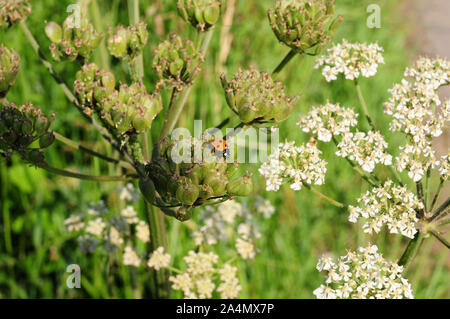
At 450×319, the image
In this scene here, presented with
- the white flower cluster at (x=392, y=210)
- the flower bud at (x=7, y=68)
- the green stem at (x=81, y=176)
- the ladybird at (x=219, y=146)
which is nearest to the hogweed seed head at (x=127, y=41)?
the flower bud at (x=7, y=68)

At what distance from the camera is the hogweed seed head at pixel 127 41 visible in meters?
2.27

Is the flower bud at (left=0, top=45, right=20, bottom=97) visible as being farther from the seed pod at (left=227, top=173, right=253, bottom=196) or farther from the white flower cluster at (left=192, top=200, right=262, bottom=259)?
the white flower cluster at (left=192, top=200, right=262, bottom=259)

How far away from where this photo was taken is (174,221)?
141 inches

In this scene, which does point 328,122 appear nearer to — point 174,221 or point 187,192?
point 187,192

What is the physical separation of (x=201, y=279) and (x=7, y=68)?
1.42m

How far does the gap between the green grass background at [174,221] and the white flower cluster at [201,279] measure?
54 centimetres

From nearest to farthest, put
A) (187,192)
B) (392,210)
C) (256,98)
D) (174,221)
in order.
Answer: (187,192), (256,98), (392,210), (174,221)

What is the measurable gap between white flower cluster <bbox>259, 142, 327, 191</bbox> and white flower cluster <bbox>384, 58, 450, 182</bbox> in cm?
37

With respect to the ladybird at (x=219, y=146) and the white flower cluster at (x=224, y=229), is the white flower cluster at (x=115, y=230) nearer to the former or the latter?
the white flower cluster at (x=224, y=229)

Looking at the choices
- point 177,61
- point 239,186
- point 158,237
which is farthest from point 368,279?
point 177,61

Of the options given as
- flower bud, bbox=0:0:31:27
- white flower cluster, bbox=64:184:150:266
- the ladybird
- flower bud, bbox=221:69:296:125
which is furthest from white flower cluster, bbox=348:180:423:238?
flower bud, bbox=0:0:31:27
